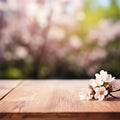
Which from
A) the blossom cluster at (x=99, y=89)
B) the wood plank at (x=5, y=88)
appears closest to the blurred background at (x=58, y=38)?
the wood plank at (x=5, y=88)

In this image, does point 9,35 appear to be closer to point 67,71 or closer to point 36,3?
point 36,3

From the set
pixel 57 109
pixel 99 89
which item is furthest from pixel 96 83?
pixel 57 109

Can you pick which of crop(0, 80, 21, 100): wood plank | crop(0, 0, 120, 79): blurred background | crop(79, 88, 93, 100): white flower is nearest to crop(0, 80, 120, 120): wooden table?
crop(79, 88, 93, 100): white flower

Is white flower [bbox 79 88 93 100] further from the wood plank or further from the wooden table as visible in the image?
the wood plank

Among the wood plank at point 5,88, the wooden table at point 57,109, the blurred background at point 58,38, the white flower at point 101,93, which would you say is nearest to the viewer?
the wooden table at point 57,109

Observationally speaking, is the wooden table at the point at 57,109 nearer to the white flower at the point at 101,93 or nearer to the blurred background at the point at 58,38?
the white flower at the point at 101,93

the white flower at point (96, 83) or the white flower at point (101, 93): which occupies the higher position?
the white flower at point (96, 83)

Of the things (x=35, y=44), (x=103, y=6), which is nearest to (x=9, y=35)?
(x=35, y=44)

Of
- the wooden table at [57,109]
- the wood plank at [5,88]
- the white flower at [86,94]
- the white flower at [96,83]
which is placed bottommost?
the wood plank at [5,88]

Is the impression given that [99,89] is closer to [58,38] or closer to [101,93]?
[101,93]
